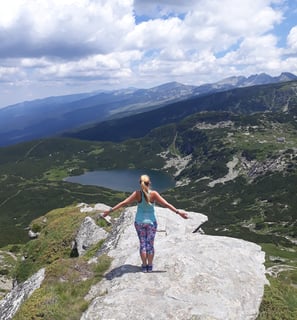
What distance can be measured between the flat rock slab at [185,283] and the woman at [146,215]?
25.6 inches

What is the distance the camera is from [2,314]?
17.7m

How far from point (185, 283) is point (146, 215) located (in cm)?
355

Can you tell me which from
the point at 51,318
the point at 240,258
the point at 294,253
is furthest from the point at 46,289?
the point at 294,253

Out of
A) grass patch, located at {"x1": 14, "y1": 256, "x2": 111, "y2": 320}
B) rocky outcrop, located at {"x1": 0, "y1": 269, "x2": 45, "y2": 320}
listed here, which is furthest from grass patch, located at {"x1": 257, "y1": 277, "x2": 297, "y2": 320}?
rocky outcrop, located at {"x1": 0, "y1": 269, "x2": 45, "y2": 320}

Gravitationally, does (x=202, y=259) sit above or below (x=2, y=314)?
above

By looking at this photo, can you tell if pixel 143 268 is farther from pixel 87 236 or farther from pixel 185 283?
pixel 87 236

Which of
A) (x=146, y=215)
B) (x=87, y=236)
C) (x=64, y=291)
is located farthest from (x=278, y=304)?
(x=87, y=236)

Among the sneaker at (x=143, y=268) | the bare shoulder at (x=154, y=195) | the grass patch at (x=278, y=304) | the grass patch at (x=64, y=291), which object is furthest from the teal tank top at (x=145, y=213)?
the grass patch at (x=278, y=304)

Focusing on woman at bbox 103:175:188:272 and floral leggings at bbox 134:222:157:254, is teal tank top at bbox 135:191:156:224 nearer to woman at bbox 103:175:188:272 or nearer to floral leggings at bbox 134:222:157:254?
woman at bbox 103:175:188:272

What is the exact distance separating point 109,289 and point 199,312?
13.4 feet

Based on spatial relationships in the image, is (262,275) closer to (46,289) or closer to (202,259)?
Result: (202,259)

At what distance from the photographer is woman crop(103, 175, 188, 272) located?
53.9 ft

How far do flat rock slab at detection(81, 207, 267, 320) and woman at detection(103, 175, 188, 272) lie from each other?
0.65 m

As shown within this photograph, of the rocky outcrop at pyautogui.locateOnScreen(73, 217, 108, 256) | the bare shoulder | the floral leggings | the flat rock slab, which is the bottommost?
the rocky outcrop at pyautogui.locateOnScreen(73, 217, 108, 256)
